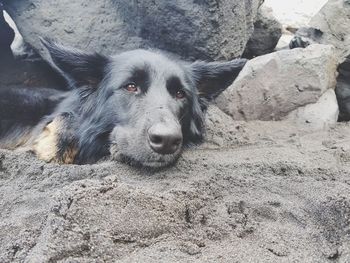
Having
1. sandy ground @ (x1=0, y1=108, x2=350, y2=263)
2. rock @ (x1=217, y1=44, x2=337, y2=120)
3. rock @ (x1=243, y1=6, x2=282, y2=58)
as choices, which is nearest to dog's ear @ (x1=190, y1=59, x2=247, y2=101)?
rock @ (x1=217, y1=44, x2=337, y2=120)

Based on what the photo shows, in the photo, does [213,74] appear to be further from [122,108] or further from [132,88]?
[122,108]

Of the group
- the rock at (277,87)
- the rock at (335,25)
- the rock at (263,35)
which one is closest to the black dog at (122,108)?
the rock at (277,87)

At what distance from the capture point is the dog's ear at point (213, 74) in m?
3.83

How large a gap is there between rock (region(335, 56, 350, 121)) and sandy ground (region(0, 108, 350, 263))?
5.48ft

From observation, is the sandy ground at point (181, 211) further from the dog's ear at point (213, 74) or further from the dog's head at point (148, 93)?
the dog's ear at point (213, 74)

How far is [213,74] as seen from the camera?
12.8ft

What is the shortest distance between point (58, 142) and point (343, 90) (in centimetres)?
290

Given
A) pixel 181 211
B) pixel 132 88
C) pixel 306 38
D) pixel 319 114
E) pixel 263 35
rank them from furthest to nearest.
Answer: pixel 263 35 < pixel 306 38 < pixel 319 114 < pixel 132 88 < pixel 181 211

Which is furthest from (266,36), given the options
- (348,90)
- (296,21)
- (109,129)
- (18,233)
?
(18,233)

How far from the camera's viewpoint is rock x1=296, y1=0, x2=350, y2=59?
4.81 metres

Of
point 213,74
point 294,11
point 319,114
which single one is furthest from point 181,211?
point 294,11

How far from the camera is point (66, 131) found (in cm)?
368

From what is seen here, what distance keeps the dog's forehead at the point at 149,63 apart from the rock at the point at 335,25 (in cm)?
195

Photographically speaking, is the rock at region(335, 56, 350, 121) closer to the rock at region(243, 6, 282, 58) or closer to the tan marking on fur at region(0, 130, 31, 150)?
the rock at region(243, 6, 282, 58)
